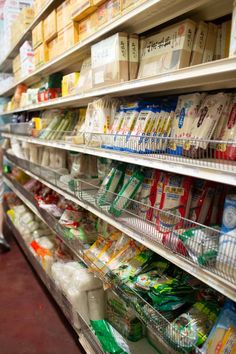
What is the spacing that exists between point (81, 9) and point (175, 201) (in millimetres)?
1243

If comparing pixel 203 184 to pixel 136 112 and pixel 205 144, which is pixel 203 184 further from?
pixel 136 112

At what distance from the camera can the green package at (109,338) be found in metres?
1.46

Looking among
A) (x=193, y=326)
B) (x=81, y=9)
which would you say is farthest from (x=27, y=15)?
(x=193, y=326)

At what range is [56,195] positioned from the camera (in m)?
2.70

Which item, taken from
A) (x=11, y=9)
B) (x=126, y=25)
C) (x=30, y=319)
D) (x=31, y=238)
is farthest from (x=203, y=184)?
(x=11, y=9)

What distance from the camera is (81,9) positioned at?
5.51 ft

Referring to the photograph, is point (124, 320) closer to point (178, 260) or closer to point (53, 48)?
point (178, 260)

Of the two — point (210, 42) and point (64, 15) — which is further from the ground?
point (64, 15)

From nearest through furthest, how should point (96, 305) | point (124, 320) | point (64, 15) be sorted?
point (124, 320)
point (96, 305)
point (64, 15)

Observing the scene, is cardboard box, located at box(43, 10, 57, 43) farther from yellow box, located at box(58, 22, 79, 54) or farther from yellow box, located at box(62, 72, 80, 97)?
yellow box, located at box(62, 72, 80, 97)

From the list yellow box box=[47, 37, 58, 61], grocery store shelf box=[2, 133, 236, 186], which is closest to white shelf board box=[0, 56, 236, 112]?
grocery store shelf box=[2, 133, 236, 186]

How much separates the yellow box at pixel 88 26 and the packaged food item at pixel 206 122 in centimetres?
82

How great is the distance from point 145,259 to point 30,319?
4.07ft

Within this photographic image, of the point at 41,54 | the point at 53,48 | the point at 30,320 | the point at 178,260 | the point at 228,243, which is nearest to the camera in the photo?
the point at 228,243
